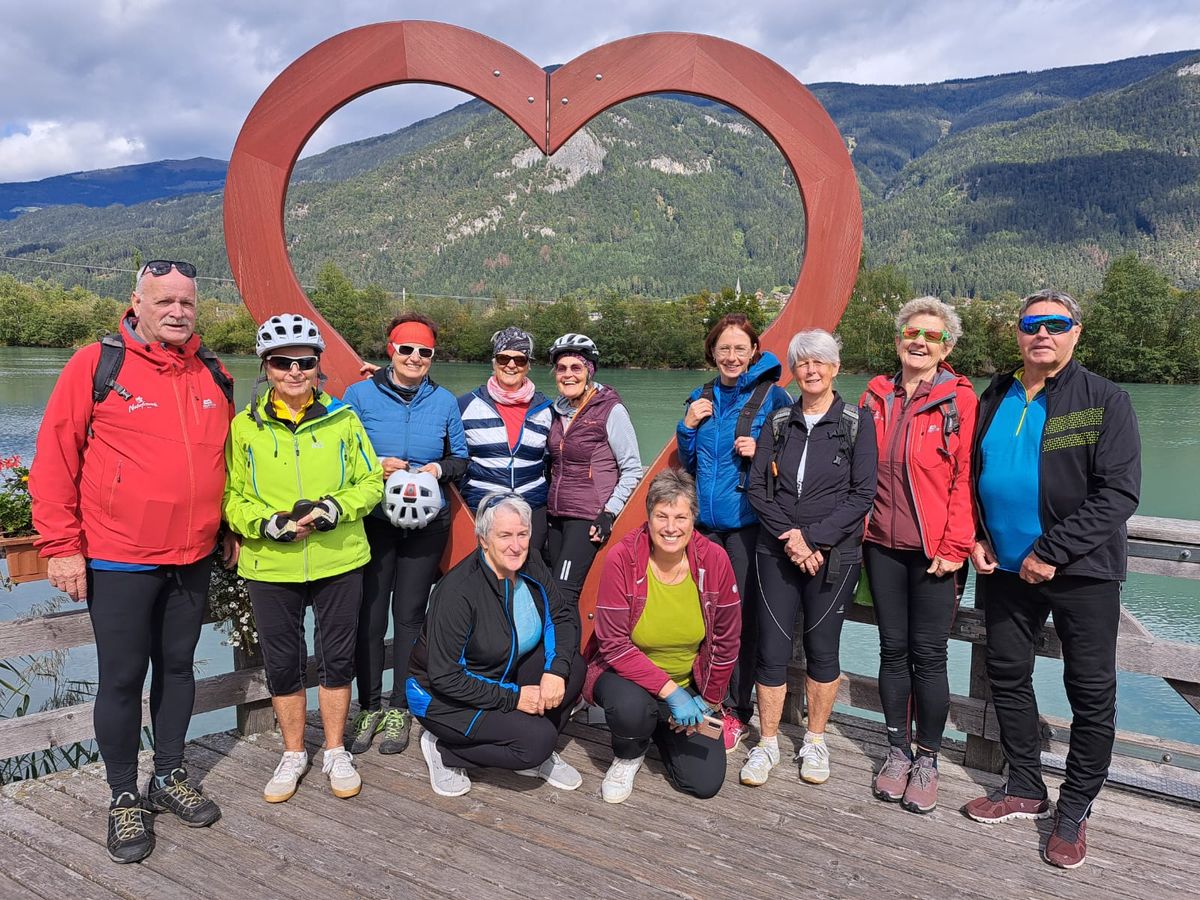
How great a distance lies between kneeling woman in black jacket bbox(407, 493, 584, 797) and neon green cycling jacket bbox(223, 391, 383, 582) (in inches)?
14.9

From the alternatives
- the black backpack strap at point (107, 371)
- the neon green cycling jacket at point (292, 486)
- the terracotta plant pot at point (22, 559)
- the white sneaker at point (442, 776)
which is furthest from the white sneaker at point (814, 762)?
the terracotta plant pot at point (22, 559)

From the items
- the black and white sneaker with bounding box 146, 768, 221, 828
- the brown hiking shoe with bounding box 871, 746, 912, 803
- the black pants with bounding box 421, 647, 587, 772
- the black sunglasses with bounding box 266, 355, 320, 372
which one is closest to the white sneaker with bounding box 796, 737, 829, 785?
the brown hiking shoe with bounding box 871, 746, 912, 803

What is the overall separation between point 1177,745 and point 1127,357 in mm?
40530

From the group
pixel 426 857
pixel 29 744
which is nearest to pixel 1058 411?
pixel 426 857

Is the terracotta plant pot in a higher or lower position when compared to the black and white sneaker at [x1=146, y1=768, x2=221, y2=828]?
higher

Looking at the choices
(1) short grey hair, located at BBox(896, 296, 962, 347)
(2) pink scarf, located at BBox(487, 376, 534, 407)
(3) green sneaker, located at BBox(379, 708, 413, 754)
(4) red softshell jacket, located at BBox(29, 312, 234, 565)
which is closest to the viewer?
(4) red softshell jacket, located at BBox(29, 312, 234, 565)

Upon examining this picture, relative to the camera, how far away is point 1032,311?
7.78 feet

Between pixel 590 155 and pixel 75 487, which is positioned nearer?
pixel 75 487

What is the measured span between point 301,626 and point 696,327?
32.5 metres

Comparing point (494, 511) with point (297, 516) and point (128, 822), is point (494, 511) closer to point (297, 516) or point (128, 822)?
point (297, 516)

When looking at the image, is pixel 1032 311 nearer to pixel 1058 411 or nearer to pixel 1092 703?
pixel 1058 411

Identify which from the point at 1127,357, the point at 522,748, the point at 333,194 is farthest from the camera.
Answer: the point at 333,194

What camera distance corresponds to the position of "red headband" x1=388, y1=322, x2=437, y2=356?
2850mm

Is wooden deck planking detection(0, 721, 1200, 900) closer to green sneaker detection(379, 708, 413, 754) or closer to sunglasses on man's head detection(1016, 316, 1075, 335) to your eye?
green sneaker detection(379, 708, 413, 754)
